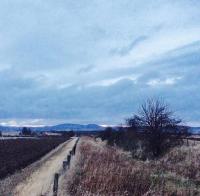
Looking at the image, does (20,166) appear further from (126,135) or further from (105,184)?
(126,135)

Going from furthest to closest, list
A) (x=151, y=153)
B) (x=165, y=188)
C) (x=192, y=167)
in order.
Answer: (x=151, y=153) → (x=192, y=167) → (x=165, y=188)

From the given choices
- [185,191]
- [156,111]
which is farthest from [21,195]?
[156,111]

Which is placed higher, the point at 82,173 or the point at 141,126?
the point at 141,126

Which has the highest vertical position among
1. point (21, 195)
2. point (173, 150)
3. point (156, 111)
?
point (156, 111)

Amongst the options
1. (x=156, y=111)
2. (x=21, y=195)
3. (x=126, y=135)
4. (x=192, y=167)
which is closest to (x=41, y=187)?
(x=21, y=195)

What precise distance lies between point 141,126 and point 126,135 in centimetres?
2773

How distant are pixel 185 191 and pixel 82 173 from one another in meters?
3.97

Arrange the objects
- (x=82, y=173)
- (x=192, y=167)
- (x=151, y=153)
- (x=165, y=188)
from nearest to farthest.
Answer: (x=165, y=188), (x=82, y=173), (x=192, y=167), (x=151, y=153)

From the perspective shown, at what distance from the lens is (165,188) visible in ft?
63.2

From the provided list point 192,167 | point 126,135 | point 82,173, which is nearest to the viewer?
point 82,173

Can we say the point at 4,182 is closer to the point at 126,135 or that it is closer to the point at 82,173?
the point at 82,173

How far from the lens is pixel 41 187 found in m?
22.8

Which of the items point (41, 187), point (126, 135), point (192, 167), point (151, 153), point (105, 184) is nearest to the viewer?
point (105, 184)

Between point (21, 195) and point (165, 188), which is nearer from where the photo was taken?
point (165, 188)
